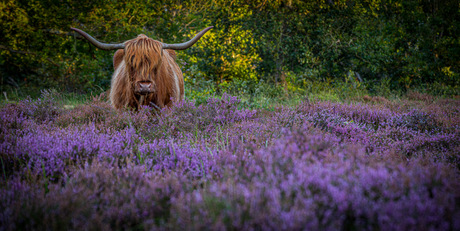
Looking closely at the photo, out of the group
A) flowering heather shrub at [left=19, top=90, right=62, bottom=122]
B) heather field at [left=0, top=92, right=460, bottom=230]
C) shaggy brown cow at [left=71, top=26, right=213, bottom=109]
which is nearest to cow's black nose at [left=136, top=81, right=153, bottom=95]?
shaggy brown cow at [left=71, top=26, right=213, bottom=109]

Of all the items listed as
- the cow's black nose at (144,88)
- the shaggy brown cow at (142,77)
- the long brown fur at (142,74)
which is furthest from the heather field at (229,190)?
the long brown fur at (142,74)

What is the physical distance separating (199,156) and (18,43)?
891cm

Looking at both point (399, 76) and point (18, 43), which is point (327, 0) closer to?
point (399, 76)

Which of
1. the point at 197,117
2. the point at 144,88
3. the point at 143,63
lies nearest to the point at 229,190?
the point at 197,117

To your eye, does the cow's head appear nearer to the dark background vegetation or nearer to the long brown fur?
the long brown fur

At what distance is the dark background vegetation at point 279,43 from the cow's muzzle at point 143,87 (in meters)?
3.94

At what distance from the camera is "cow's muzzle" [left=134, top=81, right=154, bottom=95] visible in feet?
13.3

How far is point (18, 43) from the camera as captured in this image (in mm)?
8070

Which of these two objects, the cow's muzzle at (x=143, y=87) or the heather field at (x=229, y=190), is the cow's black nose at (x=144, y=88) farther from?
the heather field at (x=229, y=190)

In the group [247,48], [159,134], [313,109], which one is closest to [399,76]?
[247,48]

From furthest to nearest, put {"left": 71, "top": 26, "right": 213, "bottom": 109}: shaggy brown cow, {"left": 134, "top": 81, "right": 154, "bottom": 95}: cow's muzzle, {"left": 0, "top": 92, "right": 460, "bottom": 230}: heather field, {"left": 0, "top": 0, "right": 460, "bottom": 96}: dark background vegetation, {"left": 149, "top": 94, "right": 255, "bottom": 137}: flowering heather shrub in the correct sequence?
1. {"left": 0, "top": 0, "right": 460, "bottom": 96}: dark background vegetation
2. {"left": 71, "top": 26, "right": 213, "bottom": 109}: shaggy brown cow
3. {"left": 134, "top": 81, "right": 154, "bottom": 95}: cow's muzzle
4. {"left": 149, "top": 94, "right": 255, "bottom": 137}: flowering heather shrub
5. {"left": 0, "top": 92, "right": 460, "bottom": 230}: heather field

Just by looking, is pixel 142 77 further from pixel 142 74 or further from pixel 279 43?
pixel 279 43

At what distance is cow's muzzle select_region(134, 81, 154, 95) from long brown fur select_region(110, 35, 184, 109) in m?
0.10

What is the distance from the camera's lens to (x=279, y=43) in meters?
9.53
